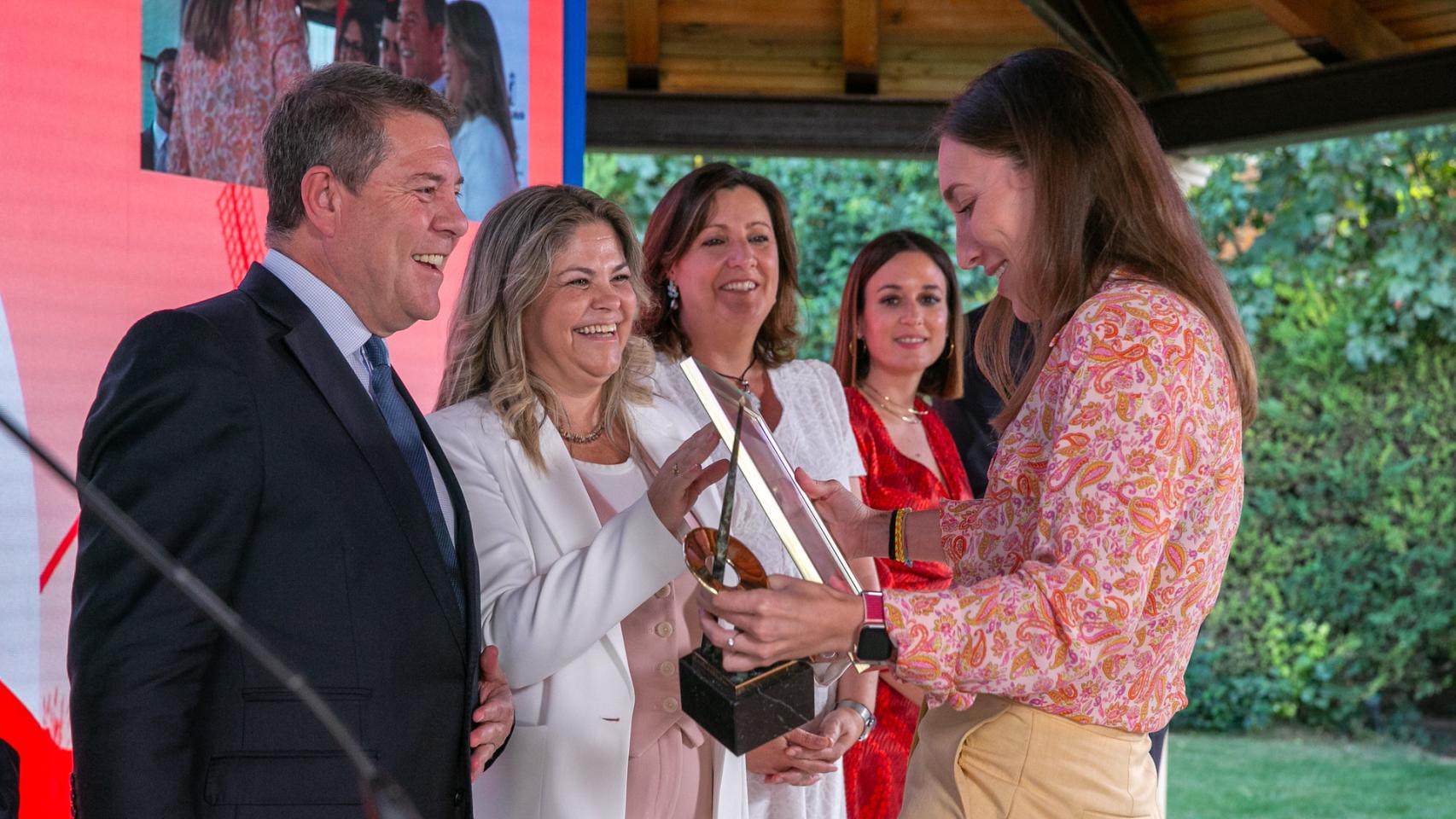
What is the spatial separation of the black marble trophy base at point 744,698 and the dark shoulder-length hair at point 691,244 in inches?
69.6

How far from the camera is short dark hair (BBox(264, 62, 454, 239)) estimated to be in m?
2.04

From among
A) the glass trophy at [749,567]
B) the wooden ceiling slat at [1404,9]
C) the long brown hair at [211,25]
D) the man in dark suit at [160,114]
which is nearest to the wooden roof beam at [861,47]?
the wooden ceiling slat at [1404,9]

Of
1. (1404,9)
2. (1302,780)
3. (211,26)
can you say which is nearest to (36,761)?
(211,26)

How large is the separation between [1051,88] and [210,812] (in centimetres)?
144

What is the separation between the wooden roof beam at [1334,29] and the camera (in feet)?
15.5

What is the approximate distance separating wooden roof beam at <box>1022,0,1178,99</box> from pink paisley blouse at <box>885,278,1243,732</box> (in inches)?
140

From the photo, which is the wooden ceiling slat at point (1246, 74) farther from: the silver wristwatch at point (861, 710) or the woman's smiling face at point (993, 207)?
the woman's smiling face at point (993, 207)

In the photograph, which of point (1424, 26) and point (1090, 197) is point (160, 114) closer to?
point (1090, 197)

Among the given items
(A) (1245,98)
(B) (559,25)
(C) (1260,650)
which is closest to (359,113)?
(B) (559,25)

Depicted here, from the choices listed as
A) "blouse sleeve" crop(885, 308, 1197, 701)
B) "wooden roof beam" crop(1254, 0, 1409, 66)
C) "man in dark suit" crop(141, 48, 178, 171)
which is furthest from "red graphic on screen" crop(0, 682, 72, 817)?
"wooden roof beam" crop(1254, 0, 1409, 66)

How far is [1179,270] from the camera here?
185 cm

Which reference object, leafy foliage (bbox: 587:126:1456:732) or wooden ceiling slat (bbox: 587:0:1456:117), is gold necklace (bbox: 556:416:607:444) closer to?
wooden ceiling slat (bbox: 587:0:1456:117)

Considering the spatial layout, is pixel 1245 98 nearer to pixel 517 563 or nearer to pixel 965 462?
pixel 965 462

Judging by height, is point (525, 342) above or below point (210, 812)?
above
